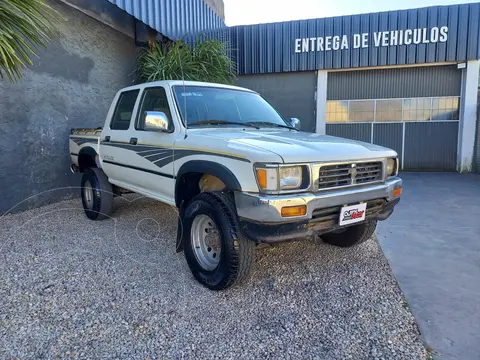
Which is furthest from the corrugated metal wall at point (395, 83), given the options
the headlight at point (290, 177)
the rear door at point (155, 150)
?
the headlight at point (290, 177)

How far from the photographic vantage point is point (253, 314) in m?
2.68

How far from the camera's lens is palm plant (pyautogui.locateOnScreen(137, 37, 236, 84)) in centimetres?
784

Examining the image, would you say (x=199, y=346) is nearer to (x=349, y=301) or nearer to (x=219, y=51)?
(x=349, y=301)

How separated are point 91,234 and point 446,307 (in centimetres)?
409

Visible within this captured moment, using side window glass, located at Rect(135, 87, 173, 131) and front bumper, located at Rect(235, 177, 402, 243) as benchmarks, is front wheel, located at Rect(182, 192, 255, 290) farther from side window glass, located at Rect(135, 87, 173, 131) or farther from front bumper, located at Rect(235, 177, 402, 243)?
side window glass, located at Rect(135, 87, 173, 131)

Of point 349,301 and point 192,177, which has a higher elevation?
point 192,177

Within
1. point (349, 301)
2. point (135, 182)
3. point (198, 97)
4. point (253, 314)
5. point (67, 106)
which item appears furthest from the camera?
point (67, 106)

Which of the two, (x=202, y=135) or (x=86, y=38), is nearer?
(x=202, y=135)

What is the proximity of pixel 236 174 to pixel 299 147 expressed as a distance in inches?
22.1

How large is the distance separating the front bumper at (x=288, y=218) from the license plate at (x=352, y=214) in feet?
0.14

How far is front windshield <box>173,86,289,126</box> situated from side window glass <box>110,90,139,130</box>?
942 millimetres

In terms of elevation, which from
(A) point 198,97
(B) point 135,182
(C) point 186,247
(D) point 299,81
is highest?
(D) point 299,81

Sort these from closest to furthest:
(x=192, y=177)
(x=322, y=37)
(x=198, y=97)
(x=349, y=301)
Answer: (x=349, y=301), (x=192, y=177), (x=198, y=97), (x=322, y=37)

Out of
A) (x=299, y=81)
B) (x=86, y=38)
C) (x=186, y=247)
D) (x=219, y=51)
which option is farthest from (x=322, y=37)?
(x=186, y=247)
